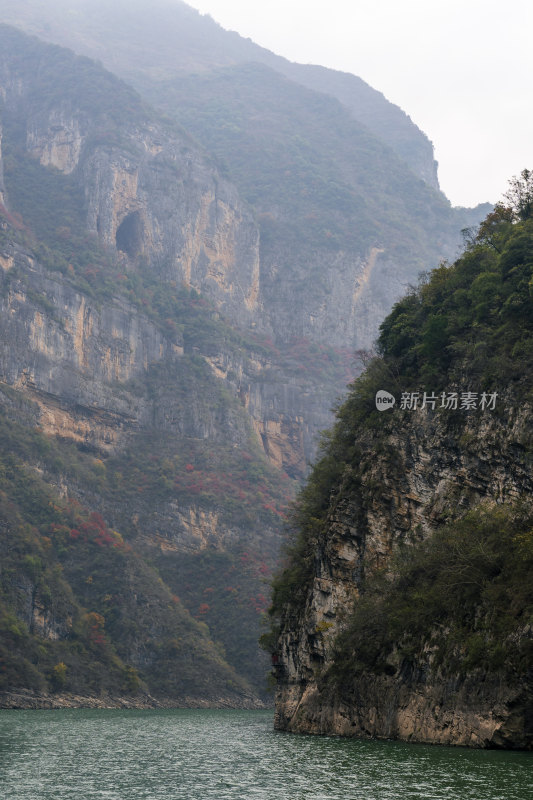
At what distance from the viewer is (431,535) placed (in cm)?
5219

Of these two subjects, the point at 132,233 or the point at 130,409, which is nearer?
the point at 130,409

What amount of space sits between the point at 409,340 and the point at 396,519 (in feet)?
41.5

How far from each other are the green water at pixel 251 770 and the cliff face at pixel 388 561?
1694 mm

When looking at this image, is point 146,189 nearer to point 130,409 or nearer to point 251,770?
point 130,409

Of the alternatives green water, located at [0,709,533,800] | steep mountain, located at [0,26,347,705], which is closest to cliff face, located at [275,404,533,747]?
green water, located at [0,709,533,800]

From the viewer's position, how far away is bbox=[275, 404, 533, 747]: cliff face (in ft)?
140

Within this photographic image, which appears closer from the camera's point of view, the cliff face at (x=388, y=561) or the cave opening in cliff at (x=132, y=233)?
the cliff face at (x=388, y=561)

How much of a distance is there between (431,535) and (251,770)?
1807 centimetres

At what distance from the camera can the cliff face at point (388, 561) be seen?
42562mm

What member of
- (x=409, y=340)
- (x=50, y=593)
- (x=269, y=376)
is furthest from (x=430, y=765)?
(x=269, y=376)

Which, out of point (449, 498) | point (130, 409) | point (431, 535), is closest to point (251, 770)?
point (431, 535)

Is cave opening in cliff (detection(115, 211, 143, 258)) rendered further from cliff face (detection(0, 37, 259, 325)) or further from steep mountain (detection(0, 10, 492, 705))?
steep mountain (detection(0, 10, 492, 705))

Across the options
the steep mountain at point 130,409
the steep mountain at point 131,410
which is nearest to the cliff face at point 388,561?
the steep mountain at point 130,409

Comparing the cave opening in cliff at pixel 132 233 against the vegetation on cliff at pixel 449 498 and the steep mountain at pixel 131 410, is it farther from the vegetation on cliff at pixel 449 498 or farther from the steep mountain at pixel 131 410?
the vegetation on cliff at pixel 449 498
